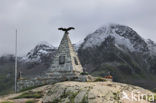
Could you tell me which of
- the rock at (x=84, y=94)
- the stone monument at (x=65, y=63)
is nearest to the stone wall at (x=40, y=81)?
the stone monument at (x=65, y=63)

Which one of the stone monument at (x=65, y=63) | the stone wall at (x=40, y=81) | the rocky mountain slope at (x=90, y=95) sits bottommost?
the rocky mountain slope at (x=90, y=95)

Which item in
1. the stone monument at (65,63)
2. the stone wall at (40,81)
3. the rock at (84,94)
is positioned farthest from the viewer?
the stone monument at (65,63)

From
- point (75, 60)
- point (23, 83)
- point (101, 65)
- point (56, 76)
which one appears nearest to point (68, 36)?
point (75, 60)

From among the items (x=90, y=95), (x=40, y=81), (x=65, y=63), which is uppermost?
(x=65, y=63)

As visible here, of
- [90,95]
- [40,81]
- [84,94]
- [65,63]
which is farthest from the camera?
[65,63]

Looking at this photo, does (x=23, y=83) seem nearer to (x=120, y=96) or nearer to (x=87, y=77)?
(x=87, y=77)

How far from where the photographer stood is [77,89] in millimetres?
24766

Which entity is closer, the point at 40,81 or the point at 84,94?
the point at 84,94

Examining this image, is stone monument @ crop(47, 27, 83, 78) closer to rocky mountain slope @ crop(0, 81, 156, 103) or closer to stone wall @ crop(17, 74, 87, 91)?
stone wall @ crop(17, 74, 87, 91)

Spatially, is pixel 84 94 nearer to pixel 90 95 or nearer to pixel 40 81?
pixel 90 95

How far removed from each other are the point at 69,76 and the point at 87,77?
295cm

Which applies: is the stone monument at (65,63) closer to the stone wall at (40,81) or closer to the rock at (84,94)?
the stone wall at (40,81)

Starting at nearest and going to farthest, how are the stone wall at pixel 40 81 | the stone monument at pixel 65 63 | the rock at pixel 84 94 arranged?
the rock at pixel 84 94 < the stone wall at pixel 40 81 < the stone monument at pixel 65 63

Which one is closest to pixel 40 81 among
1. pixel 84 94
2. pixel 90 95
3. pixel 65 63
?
pixel 65 63
